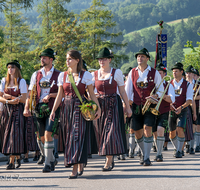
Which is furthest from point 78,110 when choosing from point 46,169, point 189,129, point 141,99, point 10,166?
point 189,129

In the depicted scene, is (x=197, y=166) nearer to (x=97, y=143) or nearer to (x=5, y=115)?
(x=97, y=143)

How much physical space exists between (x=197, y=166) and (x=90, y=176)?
2.49m

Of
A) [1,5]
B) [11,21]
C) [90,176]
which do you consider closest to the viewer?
[90,176]

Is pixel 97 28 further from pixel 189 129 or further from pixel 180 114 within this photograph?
pixel 180 114

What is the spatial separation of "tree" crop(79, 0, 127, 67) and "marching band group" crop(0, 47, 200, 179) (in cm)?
3316

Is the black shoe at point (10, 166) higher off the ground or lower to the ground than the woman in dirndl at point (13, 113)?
lower

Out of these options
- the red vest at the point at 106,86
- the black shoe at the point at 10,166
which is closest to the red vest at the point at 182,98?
the red vest at the point at 106,86

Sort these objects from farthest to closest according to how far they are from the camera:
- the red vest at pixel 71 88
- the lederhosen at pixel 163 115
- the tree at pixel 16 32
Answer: the tree at pixel 16 32
the lederhosen at pixel 163 115
the red vest at pixel 71 88

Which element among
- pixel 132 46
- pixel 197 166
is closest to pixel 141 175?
pixel 197 166

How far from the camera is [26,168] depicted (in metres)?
7.95

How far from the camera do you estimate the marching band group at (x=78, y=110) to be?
21.7 ft

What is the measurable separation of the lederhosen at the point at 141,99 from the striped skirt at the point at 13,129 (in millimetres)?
2452

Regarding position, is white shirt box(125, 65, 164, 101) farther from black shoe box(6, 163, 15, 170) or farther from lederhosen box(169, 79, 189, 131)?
black shoe box(6, 163, 15, 170)

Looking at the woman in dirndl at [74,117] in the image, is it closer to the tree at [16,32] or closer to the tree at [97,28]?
the tree at [97,28]
